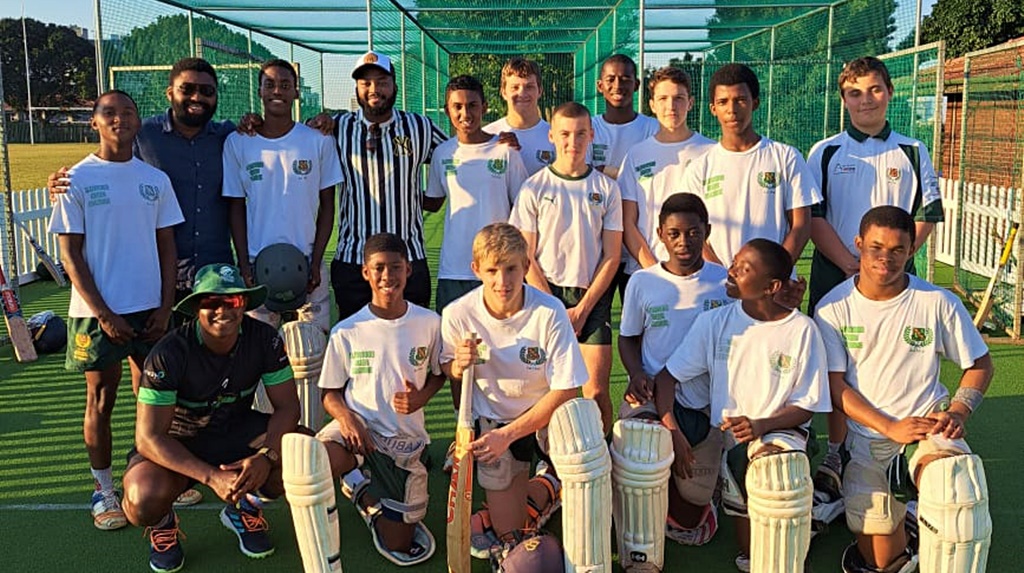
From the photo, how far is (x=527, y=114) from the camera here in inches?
193

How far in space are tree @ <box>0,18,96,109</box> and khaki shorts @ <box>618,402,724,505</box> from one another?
72201mm

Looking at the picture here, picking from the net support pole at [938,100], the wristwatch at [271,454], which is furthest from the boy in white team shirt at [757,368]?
the net support pole at [938,100]

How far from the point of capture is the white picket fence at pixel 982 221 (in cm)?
824

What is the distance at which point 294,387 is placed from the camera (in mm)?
3779

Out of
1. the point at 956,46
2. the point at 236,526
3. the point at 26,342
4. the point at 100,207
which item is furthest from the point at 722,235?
the point at 956,46

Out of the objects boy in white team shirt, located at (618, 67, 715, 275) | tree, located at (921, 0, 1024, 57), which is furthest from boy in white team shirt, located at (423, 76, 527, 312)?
tree, located at (921, 0, 1024, 57)

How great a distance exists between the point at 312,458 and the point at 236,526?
1149 mm

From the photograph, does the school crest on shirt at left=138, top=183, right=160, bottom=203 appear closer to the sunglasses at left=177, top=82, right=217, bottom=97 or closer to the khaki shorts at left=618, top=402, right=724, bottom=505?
the sunglasses at left=177, top=82, right=217, bottom=97

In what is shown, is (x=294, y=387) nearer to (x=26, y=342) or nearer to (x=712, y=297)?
(x=712, y=297)

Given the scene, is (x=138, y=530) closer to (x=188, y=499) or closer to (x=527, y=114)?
(x=188, y=499)

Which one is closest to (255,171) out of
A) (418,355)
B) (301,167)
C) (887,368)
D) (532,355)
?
(301,167)

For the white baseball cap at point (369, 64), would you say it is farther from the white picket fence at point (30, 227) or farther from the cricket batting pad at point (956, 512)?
the white picket fence at point (30, 227)

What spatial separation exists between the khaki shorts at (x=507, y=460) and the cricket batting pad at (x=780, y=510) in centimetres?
108

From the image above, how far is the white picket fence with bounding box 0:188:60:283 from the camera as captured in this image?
34.0 ft
